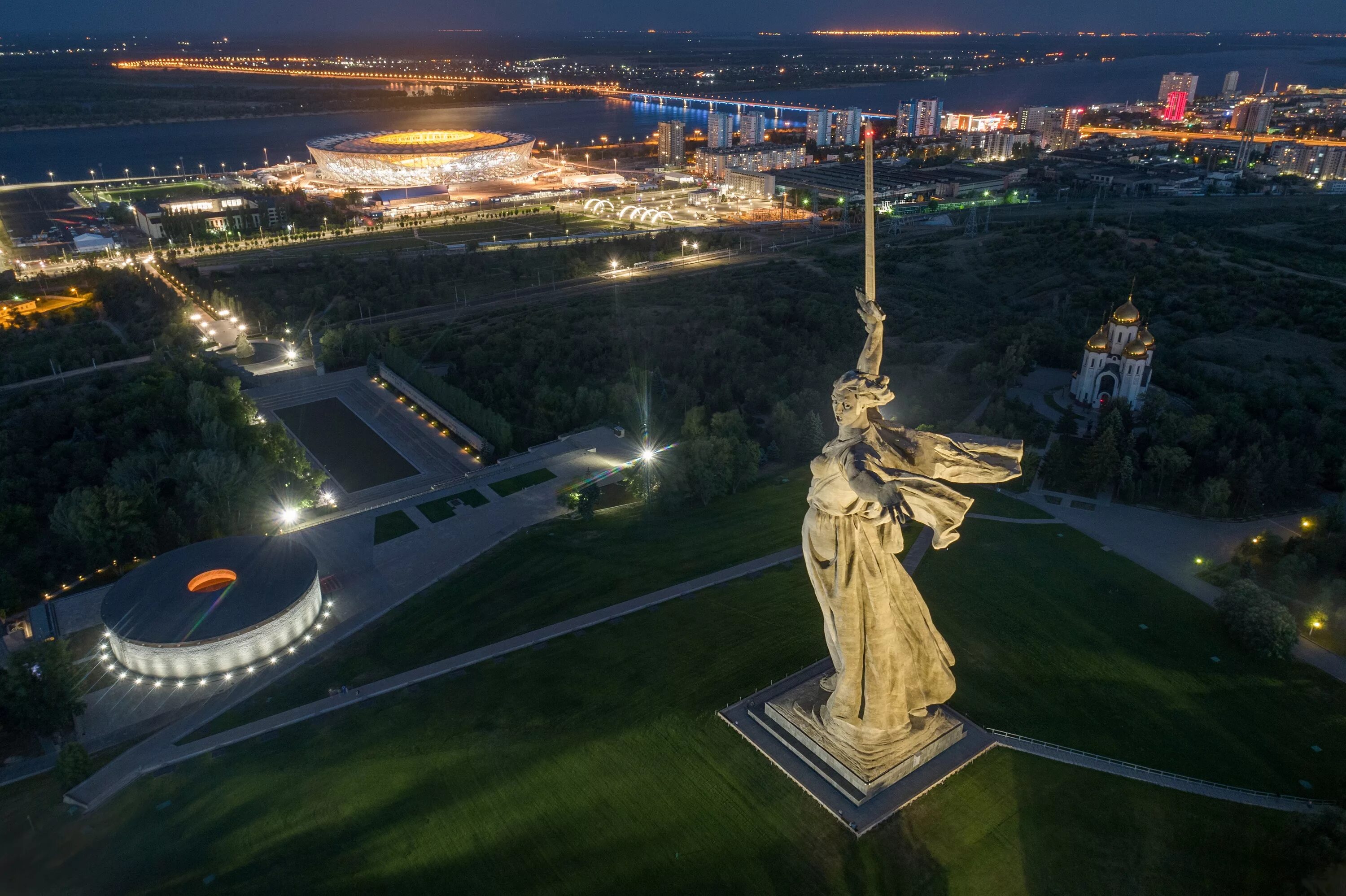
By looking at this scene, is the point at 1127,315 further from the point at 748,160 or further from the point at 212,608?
the point at 748,160

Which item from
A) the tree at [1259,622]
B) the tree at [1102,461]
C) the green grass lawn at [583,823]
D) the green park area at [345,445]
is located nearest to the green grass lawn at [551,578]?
the green grass lawn at [583,823]

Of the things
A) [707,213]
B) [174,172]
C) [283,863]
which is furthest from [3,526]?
[174,172]

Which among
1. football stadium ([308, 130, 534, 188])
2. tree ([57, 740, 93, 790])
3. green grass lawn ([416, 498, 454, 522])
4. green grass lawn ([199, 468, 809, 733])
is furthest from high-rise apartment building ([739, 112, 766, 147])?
tree ([57, 740, 93, 790])

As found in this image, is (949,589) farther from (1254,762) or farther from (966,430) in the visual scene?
(966,430)

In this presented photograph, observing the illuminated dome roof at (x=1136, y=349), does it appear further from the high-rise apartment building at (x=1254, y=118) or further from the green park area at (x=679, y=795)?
the high-rise apartment building at (x=1254, y=118)

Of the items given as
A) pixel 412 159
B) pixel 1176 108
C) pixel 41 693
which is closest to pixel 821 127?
pixel 412 159

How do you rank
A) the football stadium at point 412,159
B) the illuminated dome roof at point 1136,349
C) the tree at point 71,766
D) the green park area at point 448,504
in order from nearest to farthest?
the tree at point 71,766 < the green park area at point 448,504 < the illuminated dome roof at point 1136,349 < the football stadium at point 412,159
